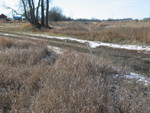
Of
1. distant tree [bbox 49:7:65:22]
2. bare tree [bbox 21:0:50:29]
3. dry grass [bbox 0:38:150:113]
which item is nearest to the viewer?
dry grass [bbox 0:38:150:113]

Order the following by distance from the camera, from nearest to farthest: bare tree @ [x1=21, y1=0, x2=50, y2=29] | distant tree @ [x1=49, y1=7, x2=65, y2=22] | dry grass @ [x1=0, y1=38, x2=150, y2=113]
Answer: dry grass @ [x1=0, y1=38, x2=150, y2=113], bare tree @ [x1=21, y1=0, x2=50, y2=29], distant tree @ [x1=49, y1=7, x2=65, y2=22]

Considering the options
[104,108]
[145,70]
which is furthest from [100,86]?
[145,70]

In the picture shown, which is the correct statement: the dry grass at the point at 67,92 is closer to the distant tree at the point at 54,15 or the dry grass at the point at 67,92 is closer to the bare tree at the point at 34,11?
the bare tree at the point at 34,11

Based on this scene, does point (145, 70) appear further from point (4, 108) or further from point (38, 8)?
point (38, 8)

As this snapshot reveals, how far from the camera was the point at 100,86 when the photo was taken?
4.09 meters

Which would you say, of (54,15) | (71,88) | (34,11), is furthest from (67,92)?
(54,15)

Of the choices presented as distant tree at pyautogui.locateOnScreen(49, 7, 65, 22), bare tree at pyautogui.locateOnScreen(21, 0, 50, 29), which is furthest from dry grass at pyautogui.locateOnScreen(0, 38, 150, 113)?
distant tree at pyautogui.locateOnScreen(49, 7, 65, 22)

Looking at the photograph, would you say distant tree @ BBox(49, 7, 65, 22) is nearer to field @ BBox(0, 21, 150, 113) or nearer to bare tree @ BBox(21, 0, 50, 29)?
bare tree @ BBox(21, 0, 50, 29)

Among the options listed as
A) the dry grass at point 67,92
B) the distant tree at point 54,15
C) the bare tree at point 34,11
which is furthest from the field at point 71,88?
the distant tree at point 54,15

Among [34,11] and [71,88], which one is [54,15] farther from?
[71,88]

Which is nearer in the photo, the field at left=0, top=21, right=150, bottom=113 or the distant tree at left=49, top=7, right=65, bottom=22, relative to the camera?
the field at left=0, top=21, right=150, bottom=113

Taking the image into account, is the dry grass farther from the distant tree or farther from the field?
the distant tree

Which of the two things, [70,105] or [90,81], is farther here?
[90,81]

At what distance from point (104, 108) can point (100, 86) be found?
0.81 m
